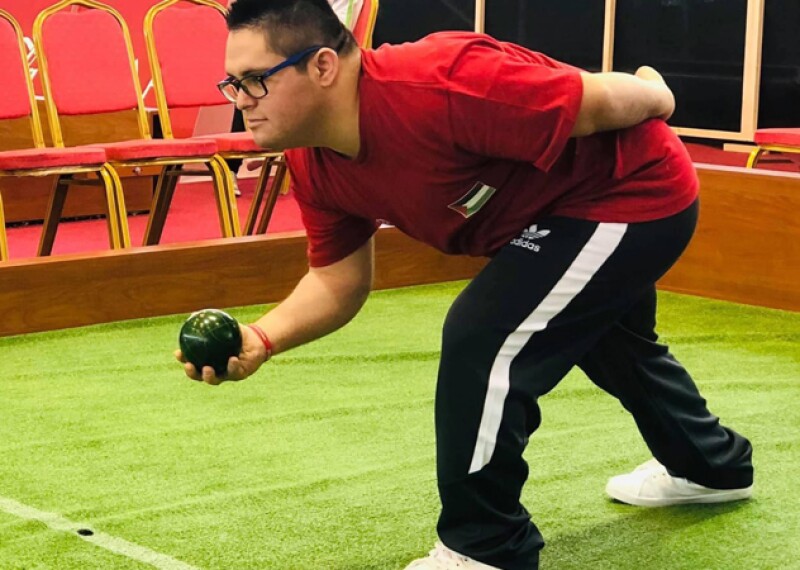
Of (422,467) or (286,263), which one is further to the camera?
(286,263)

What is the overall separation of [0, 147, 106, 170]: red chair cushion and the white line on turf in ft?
7.24

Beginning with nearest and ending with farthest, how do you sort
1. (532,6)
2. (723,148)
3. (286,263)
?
(286,263)
(723,148)
(532,6)

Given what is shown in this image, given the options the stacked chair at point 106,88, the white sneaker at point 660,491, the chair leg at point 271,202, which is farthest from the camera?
the chair leg at point 271,202

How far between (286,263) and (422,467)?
1888mm

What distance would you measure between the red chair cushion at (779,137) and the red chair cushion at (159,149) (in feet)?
7.19

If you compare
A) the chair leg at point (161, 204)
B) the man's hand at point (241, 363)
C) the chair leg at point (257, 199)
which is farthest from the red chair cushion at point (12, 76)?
the man's hand at point (241, 363)

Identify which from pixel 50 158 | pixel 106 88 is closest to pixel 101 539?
pixel 50 158

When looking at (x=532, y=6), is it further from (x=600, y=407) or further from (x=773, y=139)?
(x=600, y=407)

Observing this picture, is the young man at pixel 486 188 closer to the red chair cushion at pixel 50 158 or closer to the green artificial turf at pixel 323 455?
the green artificial turf at pixel 323 455

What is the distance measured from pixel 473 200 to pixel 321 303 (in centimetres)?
39

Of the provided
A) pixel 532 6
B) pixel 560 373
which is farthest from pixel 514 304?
pixel 532 6

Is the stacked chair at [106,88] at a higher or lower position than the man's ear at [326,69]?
lower

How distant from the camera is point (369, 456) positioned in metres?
2.92

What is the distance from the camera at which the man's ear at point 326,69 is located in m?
1.92
